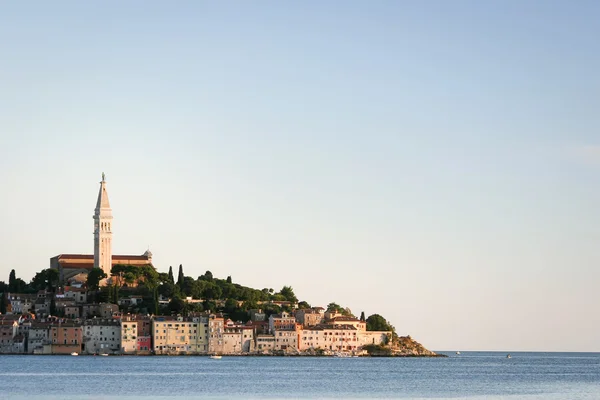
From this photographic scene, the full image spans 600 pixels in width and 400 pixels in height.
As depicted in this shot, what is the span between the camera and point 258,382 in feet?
221

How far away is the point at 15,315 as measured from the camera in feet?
374

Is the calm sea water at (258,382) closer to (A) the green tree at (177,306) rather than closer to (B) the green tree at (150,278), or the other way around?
(A) the green tree at (177,306)

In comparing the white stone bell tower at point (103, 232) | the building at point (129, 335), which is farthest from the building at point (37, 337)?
the white stone bell tower at point (103, 232)

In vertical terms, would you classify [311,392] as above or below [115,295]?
below

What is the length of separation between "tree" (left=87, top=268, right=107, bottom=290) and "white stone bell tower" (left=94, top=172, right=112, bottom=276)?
10.7 ft

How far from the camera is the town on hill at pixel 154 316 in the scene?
10994 centimetres

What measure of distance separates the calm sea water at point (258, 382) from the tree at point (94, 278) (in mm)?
23980

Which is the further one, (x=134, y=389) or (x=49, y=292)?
(x=49, y=292)

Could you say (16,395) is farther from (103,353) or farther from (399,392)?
(103,353)

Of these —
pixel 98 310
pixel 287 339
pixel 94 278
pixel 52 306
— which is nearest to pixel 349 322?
pixel 287 339

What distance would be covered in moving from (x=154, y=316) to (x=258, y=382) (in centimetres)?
4508

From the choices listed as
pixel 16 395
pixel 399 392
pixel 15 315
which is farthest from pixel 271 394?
pixel 15 315

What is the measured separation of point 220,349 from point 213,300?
359 inches

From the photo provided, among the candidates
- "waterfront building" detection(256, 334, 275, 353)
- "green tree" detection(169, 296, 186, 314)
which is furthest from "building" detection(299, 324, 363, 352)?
"green tree" detection(169, 296, 186, 314)
